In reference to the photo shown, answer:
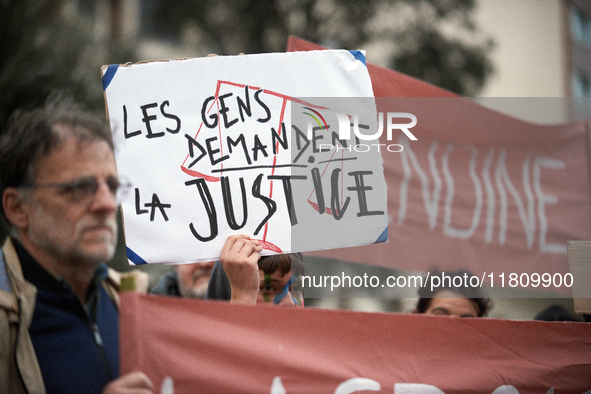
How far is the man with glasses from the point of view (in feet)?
5.56

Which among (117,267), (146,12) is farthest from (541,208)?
(146,12)

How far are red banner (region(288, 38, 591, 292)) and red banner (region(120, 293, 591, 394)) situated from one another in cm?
163

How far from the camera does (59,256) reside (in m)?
1.80

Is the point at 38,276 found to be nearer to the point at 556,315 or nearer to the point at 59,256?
the point at 59,256

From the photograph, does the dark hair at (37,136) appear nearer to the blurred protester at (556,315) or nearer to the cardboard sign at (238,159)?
the cardboard sign at (238,159)

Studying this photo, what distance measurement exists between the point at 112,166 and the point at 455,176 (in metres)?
2.72

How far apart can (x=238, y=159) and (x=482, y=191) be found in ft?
7.96

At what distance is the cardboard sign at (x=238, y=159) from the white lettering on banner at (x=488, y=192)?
1735mm

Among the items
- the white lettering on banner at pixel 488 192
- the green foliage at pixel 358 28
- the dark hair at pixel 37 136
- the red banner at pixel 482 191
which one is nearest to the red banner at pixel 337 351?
the dark hair at pixel 37 136

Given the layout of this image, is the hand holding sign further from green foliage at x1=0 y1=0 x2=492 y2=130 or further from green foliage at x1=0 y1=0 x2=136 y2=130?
green foliage at x1=0 y1=0 x2=492 y2=130

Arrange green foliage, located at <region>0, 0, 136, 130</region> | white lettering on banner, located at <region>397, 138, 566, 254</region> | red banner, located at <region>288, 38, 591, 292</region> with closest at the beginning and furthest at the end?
red banner, located at <region>288, 38, 591, 292</region>
white lettering on banner, located at <region>397, 138, 566, 254</region>
green foliage, located at <region>0, 0, 136, 130</region>

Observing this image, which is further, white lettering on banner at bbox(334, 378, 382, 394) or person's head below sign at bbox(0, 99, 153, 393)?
white lettering on banner at bbox(334, 378, 382, 394)

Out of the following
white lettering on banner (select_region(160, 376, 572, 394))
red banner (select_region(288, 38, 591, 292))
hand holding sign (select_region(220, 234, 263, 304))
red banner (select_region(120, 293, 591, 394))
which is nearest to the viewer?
red banner (select_region(120, 293, 591, 394))

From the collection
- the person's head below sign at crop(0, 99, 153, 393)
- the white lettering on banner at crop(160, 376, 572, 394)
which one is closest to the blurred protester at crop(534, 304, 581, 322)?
the white lettering on banner at crop(160, 376, 572, 394)
